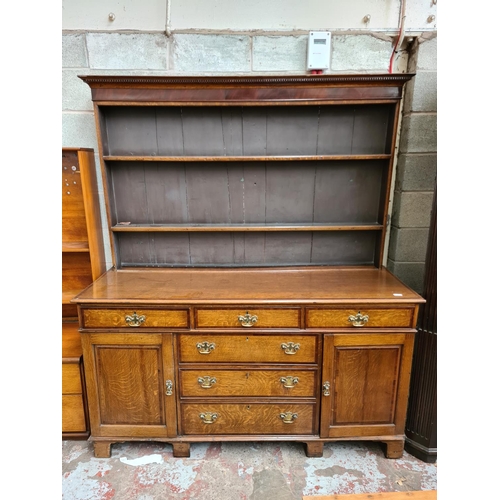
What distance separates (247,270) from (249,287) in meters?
0.29

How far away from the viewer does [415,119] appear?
1.92 m

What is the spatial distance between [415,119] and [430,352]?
48.9 inches

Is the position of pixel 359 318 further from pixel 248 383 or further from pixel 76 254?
pixel 76 254

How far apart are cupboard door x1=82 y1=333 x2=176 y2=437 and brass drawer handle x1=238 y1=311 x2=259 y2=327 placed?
1.13 ft

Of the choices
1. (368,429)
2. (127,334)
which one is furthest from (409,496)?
(127,334)

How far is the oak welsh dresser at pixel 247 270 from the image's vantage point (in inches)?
64.8

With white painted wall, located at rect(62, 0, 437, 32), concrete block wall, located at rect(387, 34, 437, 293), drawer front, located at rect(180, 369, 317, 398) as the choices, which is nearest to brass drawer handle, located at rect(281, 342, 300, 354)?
drawer front, located at rect(180, 369, 317, 398)

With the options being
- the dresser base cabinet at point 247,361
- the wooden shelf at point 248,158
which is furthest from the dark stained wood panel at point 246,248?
the wooden shelf at point 248,158

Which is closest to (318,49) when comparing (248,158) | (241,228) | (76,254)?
(248,158)

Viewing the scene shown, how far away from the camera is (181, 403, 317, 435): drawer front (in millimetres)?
1734

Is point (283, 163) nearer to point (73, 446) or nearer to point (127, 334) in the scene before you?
point (127, 334)

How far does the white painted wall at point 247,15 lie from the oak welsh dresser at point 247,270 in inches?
15.7

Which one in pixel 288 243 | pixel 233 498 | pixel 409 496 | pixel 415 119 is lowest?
pixel 233 498

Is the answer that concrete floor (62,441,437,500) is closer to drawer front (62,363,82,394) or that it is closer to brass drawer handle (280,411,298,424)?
brass drawer handle (280,411,298,424)
